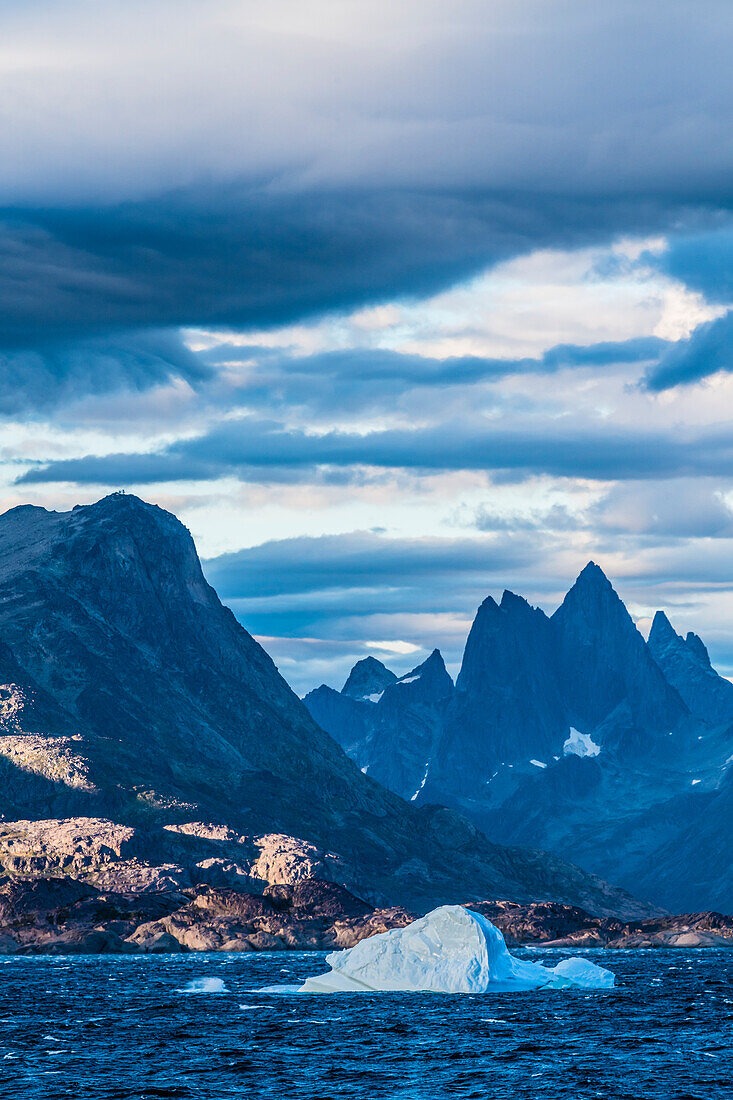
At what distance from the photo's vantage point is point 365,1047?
135 m

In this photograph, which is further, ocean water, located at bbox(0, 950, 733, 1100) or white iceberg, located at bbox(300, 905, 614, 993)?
white iceberg, located at bbox(300, 905, 614, 993)

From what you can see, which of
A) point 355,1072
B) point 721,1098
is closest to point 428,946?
point 355,1072

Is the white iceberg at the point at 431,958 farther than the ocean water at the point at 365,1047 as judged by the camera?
Yes

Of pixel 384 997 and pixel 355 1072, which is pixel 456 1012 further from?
pixel 355 1072

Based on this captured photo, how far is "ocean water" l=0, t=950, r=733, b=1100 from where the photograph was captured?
357 feet

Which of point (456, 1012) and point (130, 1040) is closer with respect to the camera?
point (130, 1040)

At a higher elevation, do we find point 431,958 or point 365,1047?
point 431,958

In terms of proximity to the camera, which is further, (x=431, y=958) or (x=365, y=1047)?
(x=431, y=958)

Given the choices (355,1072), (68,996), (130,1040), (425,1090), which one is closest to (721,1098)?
(425,1090)

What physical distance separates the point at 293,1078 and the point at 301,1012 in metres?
59.9

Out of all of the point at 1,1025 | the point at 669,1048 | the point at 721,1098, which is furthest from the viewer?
the point at 1,1025

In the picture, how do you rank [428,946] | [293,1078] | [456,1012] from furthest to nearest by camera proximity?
[428,946]
[456,1012]
[293,1078]

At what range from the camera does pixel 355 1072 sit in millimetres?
117812

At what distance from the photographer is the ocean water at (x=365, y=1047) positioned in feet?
357
